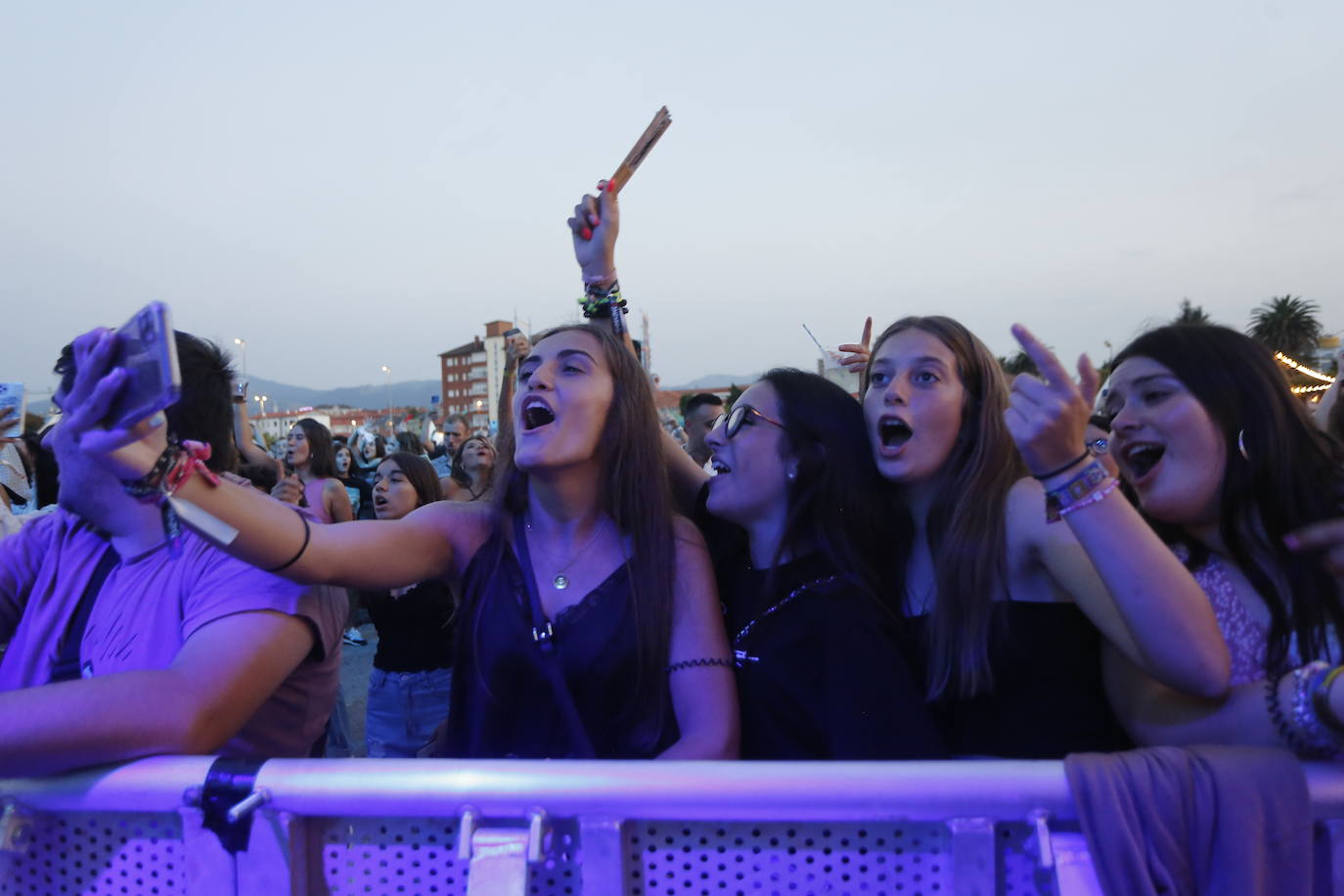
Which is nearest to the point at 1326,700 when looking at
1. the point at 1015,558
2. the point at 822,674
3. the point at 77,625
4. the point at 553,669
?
the point at 1015,558

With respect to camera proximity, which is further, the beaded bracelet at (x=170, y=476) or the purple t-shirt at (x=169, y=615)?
the purple t-shirt at (x=169, y=615)

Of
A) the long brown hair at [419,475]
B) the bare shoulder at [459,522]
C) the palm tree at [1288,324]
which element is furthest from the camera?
the palm tree at [1288,324]

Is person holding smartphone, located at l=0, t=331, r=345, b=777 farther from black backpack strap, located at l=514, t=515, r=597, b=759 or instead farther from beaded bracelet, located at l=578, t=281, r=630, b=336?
beaded bracelet, located at l=578, t=281, r=630, b=336

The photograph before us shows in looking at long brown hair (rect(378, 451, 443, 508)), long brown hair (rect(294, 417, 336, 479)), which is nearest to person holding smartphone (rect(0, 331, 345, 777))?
long brown hair (rect(378, 451, 443, 508))

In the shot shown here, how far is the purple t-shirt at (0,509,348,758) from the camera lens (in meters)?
1.88

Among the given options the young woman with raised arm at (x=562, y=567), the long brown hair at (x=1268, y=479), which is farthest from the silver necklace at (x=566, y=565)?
the long brown hair at (x=1268, y=479)

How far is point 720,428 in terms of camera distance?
2.59 metres

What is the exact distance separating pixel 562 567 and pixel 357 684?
18.9ft

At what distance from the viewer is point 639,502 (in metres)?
2.41

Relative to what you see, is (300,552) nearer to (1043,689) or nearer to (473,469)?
(1043,689)

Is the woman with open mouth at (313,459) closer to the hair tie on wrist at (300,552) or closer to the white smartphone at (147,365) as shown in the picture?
the hair tie on wrist at (300,552)

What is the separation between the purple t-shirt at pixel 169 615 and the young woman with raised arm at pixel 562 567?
0.09m

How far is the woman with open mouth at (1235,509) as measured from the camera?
5.59 feet

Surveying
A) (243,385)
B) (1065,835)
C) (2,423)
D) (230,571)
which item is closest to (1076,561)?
(1065,835)
